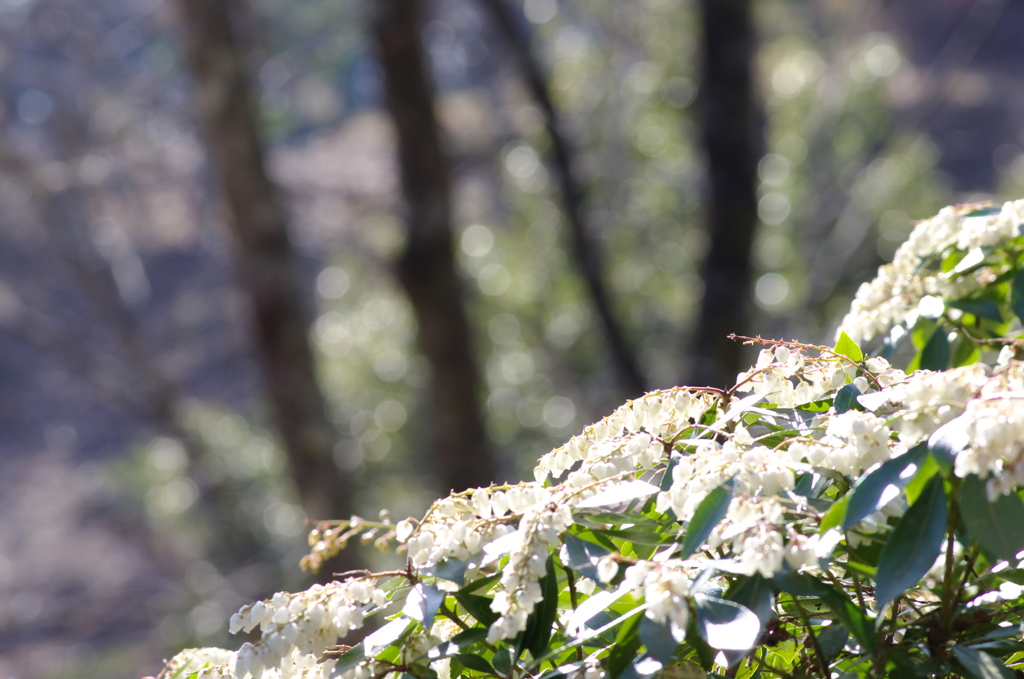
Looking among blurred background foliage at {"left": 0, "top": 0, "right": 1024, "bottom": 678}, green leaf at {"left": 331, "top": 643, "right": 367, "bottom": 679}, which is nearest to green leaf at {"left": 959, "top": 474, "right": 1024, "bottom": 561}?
green leaf at {"left": 331, "top": 643, "right": 367, "bottom": 679}

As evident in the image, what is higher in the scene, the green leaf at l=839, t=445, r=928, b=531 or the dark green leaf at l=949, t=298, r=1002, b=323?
the dark green leaf at l=949, t=298, r=1002, b=323

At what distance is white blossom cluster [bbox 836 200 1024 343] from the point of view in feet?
3.61

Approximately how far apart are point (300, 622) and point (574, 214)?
4.59 m

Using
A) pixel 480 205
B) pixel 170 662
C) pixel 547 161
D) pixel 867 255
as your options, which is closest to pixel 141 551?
pixel 480 205

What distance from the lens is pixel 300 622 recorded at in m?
0.77

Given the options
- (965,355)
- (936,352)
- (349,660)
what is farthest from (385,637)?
(965,355)

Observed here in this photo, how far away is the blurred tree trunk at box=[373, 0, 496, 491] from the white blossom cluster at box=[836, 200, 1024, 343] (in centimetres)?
256

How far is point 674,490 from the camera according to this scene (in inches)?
29.3

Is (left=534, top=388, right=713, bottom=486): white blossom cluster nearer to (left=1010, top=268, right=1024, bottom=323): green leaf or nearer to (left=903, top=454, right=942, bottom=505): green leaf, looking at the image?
(left=903, top=454, right=942, bottom=505): green leaf

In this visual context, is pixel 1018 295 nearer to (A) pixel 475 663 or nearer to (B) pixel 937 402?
(B) pixel 937 402

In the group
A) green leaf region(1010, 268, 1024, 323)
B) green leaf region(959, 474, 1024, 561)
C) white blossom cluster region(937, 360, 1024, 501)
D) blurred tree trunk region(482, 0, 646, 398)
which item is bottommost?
green leaf region(959, 474, 1024, 561)

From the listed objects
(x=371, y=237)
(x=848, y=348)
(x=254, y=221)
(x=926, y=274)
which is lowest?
(x=848, y=348)

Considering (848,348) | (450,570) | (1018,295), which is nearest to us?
(450,570)

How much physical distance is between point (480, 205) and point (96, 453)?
21.2 feet
